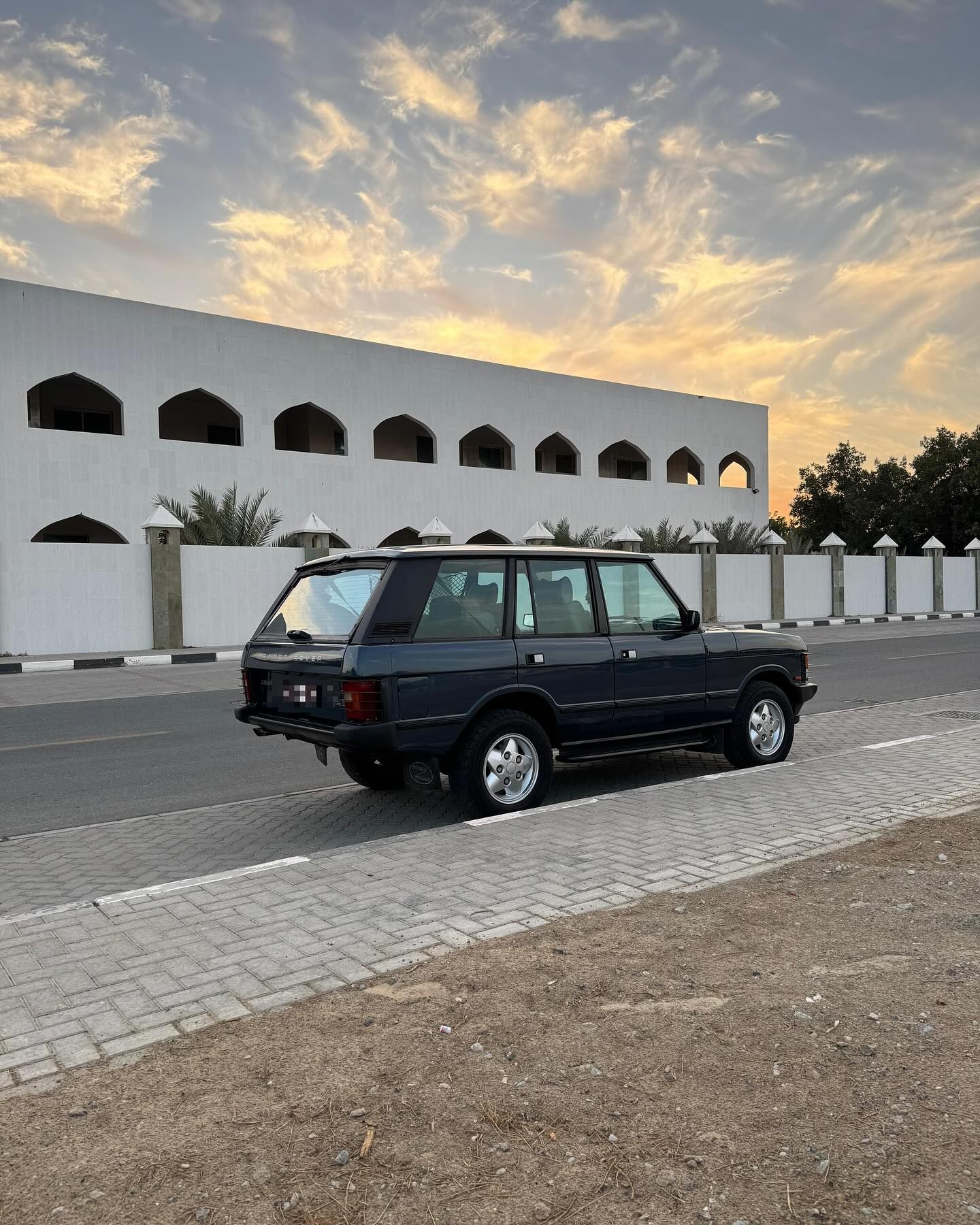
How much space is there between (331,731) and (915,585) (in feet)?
120

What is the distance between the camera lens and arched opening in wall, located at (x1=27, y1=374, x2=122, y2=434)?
92.9 feet

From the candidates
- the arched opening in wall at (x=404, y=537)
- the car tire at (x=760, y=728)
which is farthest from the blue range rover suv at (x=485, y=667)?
the arched opening in wall at (x=404, y=537)

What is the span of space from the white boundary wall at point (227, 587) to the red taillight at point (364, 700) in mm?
16949

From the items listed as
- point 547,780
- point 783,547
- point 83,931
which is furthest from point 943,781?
point 783,547

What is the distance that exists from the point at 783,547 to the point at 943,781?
27.5 metres

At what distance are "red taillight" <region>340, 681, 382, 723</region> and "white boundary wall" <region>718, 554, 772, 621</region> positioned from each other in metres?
26.0

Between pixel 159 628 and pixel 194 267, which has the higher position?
pixel 194 267

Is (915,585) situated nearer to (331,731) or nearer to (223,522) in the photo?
(223,522)

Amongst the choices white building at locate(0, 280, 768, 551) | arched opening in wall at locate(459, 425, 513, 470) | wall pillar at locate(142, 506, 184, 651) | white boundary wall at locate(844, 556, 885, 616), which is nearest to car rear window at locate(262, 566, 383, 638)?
wall pillar at locate(142, 506, 184, 651)

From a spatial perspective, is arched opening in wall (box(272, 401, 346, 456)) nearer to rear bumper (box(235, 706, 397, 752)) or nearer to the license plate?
rear bumper (box(235, 706, 397, 752))

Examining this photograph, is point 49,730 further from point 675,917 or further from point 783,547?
point 783,547

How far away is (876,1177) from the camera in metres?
2.34

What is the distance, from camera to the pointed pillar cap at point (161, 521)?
68.2 ft

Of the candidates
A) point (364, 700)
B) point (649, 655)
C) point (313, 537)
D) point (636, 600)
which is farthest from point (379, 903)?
point (313, 537)
